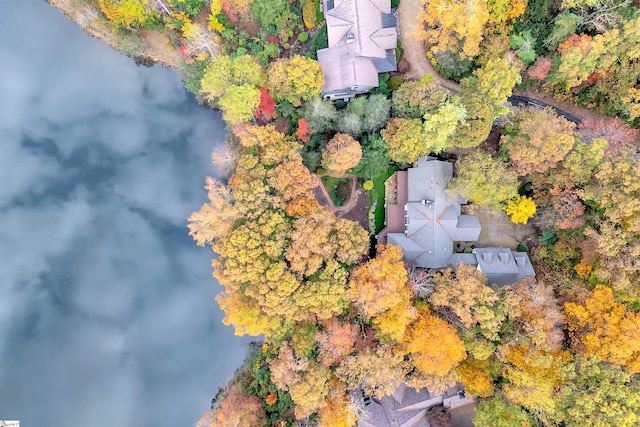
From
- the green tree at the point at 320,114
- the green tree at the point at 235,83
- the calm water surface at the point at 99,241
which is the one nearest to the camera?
the green tree at the point at 235,83

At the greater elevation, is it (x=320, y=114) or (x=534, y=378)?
(x=320, y=114)

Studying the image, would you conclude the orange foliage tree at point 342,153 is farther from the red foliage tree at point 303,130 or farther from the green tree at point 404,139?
the green tree at point 404,139

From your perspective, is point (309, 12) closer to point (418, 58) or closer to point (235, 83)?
point (235, 83)

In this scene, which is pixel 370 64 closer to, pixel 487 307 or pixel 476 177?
pixel 476 177

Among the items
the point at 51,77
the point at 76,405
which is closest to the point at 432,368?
the point at 76,405

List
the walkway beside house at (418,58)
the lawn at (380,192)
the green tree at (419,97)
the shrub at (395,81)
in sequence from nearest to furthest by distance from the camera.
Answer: the green tree at (419,97), the shrub at (395,81), the walkway beside house at (418,58), the lawn at (380,192)

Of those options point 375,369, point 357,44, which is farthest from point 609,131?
point 375,369

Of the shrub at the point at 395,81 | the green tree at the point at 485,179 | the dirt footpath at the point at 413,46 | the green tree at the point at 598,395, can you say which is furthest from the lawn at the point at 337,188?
the green tree at the point at 598,395

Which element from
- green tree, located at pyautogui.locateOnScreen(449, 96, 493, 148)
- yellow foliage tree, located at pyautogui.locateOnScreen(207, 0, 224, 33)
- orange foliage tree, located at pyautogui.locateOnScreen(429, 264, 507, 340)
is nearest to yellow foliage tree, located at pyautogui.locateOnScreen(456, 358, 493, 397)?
orange foliage tree, located at pyautogui.locateOnScreen(429, 264, 507, 340)
